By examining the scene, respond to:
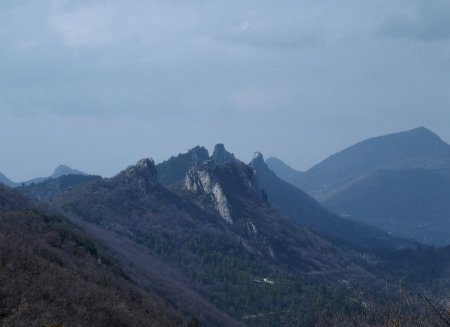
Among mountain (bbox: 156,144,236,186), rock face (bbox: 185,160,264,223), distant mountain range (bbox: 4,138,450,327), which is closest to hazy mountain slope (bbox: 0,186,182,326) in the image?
distant mountain range (bbox: 4,138,450,327)

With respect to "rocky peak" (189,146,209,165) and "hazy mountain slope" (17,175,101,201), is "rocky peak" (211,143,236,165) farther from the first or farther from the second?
"hazy mountain slope" (17,175,101,201)

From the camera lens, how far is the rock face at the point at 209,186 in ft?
347

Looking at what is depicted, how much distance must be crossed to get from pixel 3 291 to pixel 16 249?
6396 millimetres

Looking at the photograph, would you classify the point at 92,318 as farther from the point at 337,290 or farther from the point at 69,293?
the point at 337,290

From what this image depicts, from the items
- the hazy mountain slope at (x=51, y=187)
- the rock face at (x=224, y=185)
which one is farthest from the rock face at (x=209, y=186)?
the hazy mountain slope at (x=51, y=187)

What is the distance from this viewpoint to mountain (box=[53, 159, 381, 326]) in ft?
225

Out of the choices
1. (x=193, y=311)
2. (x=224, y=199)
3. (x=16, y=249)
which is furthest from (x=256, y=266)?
(x=16, y=249)

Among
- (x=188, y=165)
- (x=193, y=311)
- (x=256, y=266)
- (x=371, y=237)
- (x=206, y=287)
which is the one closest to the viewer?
(x=193, y=311)

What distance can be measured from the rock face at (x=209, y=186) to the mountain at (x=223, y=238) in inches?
6.4

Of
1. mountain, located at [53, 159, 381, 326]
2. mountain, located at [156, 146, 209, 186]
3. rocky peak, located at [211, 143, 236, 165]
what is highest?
rocky peak, located at [211, 143, 236, 165]

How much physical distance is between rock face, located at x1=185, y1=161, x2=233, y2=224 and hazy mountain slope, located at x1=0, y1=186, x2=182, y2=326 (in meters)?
66.1

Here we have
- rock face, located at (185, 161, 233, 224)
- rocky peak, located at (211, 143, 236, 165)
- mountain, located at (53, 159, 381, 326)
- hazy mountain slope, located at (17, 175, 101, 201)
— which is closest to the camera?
mountain, located at (53, 159, 381, 326)

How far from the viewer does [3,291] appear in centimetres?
2238

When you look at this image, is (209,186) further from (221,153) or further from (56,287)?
(56,287)
